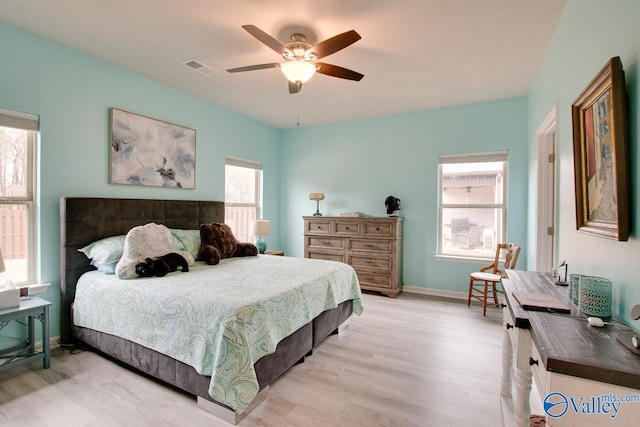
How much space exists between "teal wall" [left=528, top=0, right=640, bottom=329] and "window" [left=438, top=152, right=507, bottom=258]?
1.43 m

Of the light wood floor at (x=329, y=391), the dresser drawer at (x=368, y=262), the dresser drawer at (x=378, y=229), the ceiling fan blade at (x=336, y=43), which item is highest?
the ceiling fan blade at (x=336, y=43)

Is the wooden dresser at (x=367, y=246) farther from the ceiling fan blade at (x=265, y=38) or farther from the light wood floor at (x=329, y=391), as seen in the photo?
the ceiling fan blade at (x=265, y=38)

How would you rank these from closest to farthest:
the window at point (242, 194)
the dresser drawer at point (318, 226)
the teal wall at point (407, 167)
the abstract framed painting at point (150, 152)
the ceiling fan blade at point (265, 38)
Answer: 1. the ceiling fan blade at point (265, 38)
2. the abstract framed painting at point (150, 152)
3. the teal wall at point (407, 167)
4. the window at point (242, 194)
5. the dresser drawer at point (318, 226)

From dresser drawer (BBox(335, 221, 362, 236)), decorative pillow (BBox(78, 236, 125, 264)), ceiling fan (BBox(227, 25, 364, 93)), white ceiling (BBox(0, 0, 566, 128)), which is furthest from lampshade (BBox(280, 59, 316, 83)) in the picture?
dresser drawer (BBox(335, 221, 362, 236))

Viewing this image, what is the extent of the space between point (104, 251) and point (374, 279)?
332cm

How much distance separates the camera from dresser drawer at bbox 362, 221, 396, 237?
14.6ft

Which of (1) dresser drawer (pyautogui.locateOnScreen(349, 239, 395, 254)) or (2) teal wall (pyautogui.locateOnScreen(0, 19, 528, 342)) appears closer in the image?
(2) teal wall (pyautogui.locateOnScreen(0, 19, 528, 342))

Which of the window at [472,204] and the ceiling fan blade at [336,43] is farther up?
the ceiling fan blade at [336,43]

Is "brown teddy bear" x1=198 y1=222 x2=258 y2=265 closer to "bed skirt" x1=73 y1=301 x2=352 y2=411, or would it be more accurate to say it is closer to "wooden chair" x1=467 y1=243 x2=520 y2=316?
"bed skirt" x1=73 y1=301 x2=352 y2=411

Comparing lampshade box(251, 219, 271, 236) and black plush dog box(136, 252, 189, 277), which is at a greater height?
lampshade box(251, 219, 271, 236)

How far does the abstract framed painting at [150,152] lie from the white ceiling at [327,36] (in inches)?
21.4

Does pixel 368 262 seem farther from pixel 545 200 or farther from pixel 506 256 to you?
pixel 545 200

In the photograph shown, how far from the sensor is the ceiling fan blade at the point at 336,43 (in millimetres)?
2113

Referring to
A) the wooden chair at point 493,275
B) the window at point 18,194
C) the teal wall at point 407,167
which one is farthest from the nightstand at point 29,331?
the wooden chair at point 493,275
